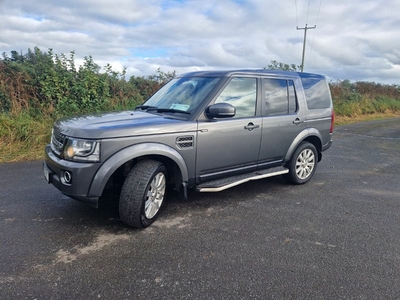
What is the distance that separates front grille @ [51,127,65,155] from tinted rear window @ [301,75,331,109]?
12.9ft

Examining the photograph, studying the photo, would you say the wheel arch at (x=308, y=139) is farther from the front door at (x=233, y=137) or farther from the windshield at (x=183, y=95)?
the windshield at (x=183, y=95)

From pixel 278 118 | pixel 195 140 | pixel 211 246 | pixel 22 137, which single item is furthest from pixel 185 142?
pixel 22 137

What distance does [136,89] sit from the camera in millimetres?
11523

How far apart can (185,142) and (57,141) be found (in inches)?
59.5

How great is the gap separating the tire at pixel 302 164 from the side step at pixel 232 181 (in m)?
0.25

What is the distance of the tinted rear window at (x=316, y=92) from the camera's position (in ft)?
17.4

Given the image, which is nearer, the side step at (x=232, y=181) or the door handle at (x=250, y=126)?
the side step at (x=232, y=181)

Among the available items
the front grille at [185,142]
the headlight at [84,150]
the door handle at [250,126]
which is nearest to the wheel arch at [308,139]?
the door handle at [250,126]

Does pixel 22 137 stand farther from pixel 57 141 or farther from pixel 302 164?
pixel 302 164

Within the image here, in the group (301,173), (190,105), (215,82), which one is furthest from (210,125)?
(301,173)

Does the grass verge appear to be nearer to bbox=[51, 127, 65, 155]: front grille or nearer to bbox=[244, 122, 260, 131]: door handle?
bbox=[51, 127, 65, 155]: front grille

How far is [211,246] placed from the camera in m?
3.19

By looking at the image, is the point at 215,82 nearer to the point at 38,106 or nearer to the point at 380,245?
the point at 380,245

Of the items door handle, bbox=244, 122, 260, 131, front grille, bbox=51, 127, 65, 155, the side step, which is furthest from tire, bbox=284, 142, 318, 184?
front grille, bbox=51, 127, 65, 155
